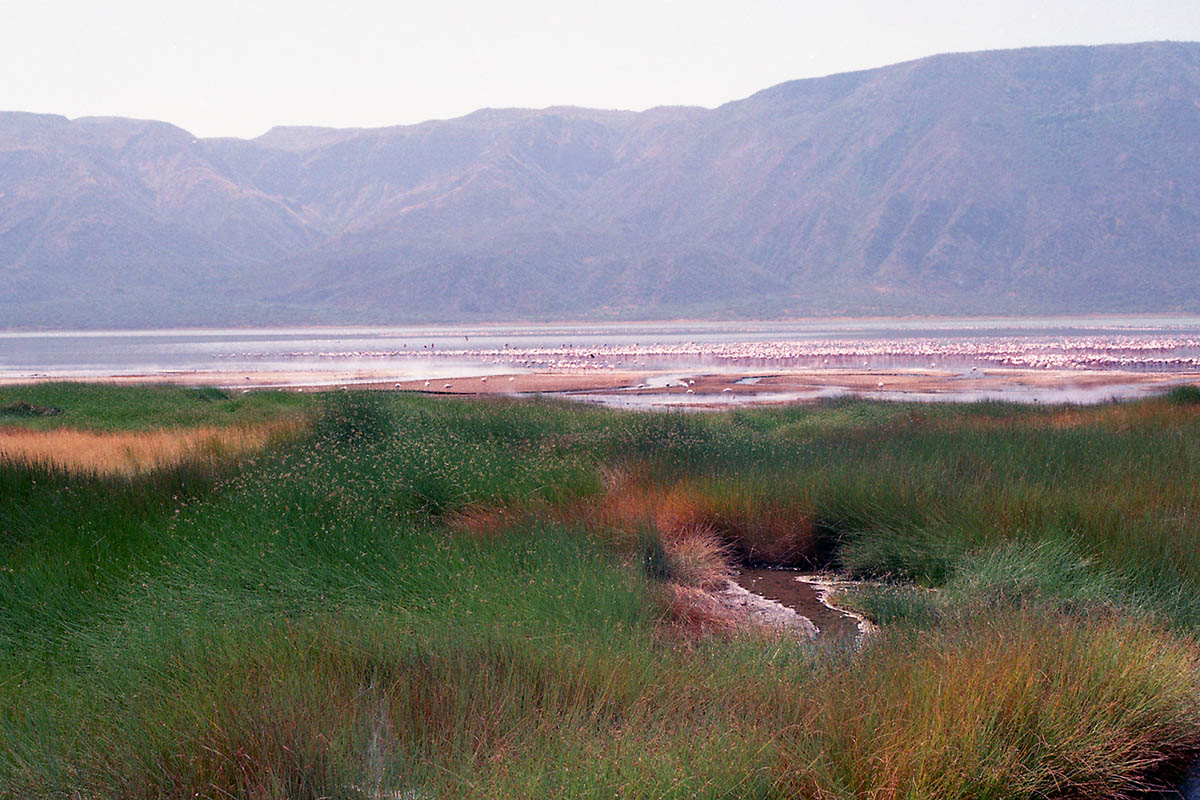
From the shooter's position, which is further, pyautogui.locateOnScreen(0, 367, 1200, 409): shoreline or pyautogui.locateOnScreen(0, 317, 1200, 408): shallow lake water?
pyautogui.locateOnScreen(0, 317, 1200, 408): shallow lake water

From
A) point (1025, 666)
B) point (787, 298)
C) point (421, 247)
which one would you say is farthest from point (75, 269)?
point (1025, 666)

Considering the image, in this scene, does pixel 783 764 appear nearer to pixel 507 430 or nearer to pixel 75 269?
pixel 507 430

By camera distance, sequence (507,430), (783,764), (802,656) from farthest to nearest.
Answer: (507,430), (802,656), (783,764)

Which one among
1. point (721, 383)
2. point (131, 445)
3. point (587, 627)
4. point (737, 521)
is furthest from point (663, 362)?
point (587, 627)

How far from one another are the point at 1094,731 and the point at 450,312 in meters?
150

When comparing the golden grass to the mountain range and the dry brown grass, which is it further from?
the mountain range

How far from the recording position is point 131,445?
17.2 m

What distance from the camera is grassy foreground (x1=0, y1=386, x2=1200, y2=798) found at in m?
4.82

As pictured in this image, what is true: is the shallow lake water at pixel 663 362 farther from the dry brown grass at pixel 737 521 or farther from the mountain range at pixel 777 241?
the mountain range at pixel 777 241

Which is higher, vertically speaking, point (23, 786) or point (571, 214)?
point (571, 214)

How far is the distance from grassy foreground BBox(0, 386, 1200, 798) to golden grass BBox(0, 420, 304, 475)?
1.78 m

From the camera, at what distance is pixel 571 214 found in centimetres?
19800

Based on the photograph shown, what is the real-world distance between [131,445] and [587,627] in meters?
13.0

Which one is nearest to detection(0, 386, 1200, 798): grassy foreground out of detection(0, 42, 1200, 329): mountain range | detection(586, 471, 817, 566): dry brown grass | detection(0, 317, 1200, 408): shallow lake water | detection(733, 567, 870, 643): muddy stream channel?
detection(586, 471, 817, 566): dry brown grass
